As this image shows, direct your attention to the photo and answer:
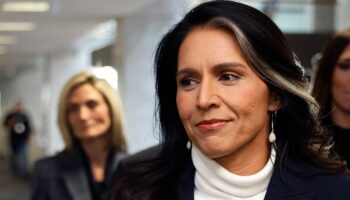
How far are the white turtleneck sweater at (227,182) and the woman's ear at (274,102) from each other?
0.44ft

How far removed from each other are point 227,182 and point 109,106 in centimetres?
249

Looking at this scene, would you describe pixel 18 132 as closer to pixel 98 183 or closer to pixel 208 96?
pixel 98 183

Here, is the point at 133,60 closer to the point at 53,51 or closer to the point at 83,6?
the point at 83,6

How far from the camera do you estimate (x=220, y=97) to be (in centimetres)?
185

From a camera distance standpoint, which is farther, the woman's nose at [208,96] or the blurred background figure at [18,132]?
the blurred background figure at [18,132]

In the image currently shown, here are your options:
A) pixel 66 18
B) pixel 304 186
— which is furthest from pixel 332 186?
pixel 66 18

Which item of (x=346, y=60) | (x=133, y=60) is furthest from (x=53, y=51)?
(x=346, y=60)

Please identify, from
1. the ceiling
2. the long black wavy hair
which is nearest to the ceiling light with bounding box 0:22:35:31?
the ceiling

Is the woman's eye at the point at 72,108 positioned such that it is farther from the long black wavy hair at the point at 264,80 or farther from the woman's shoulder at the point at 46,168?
the long black wavy hair at the point at 264,80

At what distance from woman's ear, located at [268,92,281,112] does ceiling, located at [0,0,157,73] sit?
8.29m

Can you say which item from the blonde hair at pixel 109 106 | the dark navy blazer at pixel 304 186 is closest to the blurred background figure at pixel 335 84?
the dark navy blazer at pixel 304 186

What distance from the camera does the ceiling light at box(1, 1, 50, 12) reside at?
10386 mm

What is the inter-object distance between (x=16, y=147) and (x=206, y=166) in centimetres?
1640

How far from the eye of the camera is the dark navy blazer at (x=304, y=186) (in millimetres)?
1918
